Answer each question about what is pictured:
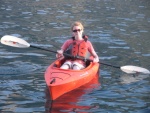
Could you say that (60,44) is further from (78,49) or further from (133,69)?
(133,69)

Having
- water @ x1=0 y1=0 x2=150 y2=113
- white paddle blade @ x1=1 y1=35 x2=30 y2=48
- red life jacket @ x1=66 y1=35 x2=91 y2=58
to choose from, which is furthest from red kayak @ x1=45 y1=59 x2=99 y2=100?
white paddle blade @ x1=1 y1=35 x2=30 y2=48

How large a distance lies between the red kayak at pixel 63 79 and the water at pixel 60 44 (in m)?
0.21

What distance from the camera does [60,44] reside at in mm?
15625

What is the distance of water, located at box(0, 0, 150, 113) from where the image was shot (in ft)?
30.1

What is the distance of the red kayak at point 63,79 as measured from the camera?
9281 mm

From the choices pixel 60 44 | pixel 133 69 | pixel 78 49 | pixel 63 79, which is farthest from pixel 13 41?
pixel 60 44

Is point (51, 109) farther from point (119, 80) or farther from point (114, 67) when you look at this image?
point (114, 67)

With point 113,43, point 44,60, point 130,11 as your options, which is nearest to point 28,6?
point 130,11

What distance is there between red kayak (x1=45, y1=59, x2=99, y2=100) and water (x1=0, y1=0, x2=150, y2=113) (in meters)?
0.21

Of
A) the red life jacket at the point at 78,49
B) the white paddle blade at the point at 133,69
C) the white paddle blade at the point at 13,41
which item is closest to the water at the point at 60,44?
the white paddle blade at the point at 133,69

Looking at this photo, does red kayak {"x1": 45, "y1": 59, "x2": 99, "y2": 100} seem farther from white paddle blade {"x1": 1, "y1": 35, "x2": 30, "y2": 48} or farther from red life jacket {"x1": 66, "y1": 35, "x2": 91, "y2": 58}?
white paddle blade {"x1": 1, "y1": 35, "x2": 30, "y2": 48}

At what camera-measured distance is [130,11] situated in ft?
87.7

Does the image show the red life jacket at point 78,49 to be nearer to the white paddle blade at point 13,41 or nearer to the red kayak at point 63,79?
the red kayak at point 63,79

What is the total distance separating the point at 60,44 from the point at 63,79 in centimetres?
610
